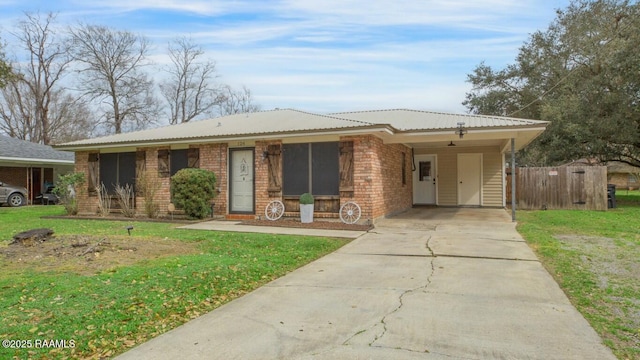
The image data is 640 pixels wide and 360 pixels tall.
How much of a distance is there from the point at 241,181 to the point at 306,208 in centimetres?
262

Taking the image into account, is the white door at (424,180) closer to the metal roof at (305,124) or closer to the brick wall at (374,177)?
the metal roof at (305,124)

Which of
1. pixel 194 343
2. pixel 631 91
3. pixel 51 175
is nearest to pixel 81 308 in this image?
pixel 194 343

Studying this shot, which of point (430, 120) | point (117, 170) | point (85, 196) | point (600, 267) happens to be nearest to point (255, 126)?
point (117, 170)

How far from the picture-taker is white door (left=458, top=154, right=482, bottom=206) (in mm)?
16500

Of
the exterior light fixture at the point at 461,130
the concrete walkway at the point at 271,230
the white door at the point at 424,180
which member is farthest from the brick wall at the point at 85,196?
the white door at the point at 424,180

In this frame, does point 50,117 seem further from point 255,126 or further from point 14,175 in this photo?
point 255,126

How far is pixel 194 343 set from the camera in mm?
3258

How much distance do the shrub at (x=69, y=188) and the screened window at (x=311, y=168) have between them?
7444 millimetres

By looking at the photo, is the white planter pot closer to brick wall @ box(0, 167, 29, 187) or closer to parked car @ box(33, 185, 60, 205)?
parked car @ box(33, 185, 60, 205)

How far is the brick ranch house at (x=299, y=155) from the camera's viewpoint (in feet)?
34.9

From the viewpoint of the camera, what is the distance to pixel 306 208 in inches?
420

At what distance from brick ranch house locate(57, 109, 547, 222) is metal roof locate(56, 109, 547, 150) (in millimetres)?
32

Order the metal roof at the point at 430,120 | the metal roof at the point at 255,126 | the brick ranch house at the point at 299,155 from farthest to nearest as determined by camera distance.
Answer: the metal roof at the point at 255,126, the metal roof at the point at 430,120, the brick ranch house at the point at 299,155

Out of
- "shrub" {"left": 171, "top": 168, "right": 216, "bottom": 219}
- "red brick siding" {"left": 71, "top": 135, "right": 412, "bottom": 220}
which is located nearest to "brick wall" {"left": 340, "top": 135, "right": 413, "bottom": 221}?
"red brick siding" {"left": 71, "top": 135, "right": 412, "bottom": 220}
